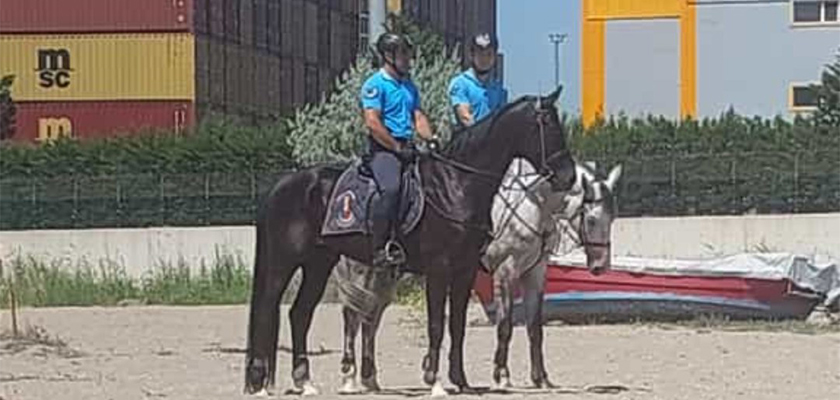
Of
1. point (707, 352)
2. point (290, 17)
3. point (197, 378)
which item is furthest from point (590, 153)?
point (290, 17)

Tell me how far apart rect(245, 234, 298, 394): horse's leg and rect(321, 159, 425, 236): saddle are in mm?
516

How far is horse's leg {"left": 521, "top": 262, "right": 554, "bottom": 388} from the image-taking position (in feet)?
47.0

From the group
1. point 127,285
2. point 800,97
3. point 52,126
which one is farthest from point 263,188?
point 52,126

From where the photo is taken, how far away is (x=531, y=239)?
1463cm

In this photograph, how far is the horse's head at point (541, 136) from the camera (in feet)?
43.6

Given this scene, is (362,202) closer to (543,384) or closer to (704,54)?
(543,384)

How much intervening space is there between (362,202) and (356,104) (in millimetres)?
22146

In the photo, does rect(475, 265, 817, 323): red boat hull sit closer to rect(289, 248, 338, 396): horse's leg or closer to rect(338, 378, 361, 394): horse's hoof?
rect(338, 378, 361, 394): horse's hoof

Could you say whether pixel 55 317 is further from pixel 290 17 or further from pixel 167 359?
pixel 290 17

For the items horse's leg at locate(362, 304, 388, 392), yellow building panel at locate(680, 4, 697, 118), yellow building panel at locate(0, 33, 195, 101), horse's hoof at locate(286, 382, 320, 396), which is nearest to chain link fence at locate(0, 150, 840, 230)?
yellow building panel at locate(680, 4, 697, 118)

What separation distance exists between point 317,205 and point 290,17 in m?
59.8

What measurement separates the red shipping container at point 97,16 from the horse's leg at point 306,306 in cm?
4846

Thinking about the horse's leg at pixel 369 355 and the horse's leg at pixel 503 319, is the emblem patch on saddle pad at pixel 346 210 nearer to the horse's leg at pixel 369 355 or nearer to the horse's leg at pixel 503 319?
the horse's leg at pixel 369 355

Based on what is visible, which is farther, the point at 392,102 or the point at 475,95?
the point at 475,95
